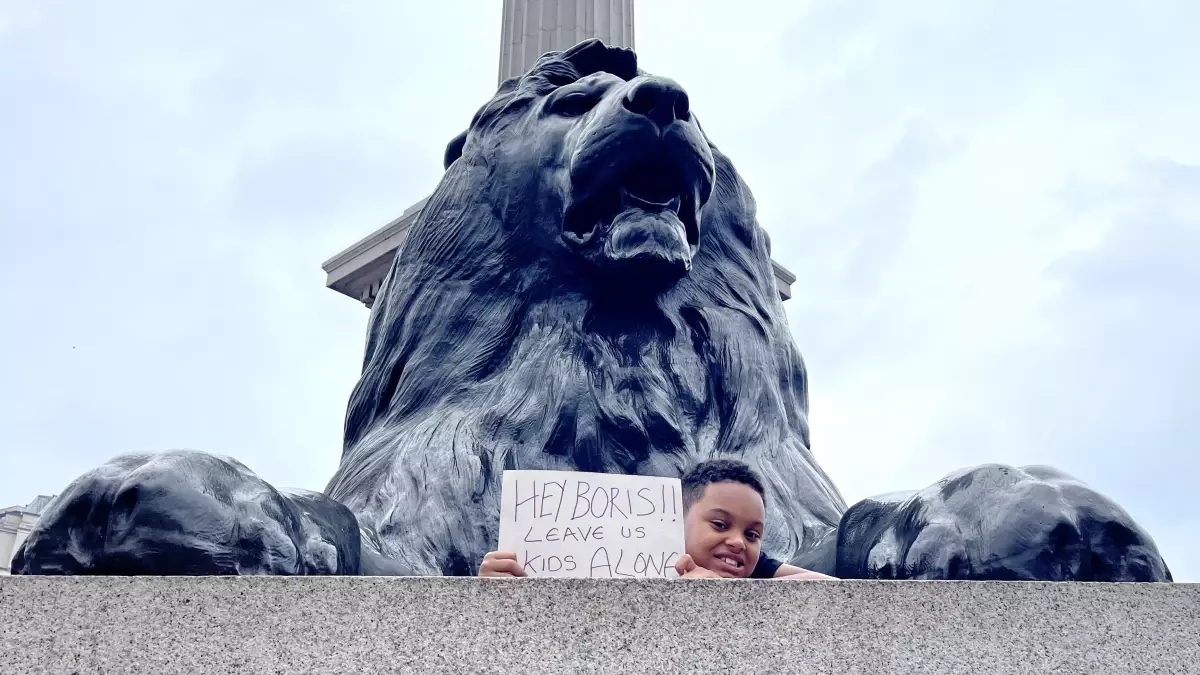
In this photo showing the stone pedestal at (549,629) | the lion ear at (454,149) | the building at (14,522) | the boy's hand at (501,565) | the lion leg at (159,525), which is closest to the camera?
the stone pedestal at (549,629)

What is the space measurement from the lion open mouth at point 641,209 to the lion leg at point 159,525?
143 centimetres

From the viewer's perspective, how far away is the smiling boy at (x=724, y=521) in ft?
7.36

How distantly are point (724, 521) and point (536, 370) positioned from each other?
102 cm

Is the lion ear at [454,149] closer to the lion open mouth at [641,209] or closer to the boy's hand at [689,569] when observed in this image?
the lion open mouth at [641,209]

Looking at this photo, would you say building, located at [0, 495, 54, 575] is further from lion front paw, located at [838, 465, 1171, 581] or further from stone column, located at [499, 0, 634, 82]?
lion front paw, located at [838, 465, 1171, 581]

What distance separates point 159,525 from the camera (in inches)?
70.7

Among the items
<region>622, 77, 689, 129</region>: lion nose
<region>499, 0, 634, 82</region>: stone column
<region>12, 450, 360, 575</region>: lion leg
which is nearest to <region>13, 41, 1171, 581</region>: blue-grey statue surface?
<region>622, 77, 689, 129</region>: lion nose

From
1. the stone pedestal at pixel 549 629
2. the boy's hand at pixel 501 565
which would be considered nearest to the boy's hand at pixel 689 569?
the boy's hand at pixel 501 565

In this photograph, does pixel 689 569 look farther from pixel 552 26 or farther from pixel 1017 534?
pixel 552 26

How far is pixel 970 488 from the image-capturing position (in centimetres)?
205

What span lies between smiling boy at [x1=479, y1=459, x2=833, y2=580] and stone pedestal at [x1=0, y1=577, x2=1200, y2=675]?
59 centimetres

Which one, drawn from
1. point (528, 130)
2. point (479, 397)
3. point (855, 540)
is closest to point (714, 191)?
point (528, 130)

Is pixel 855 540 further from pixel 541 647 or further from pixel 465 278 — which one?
pixel 465 278

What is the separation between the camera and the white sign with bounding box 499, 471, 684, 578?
2100mm
